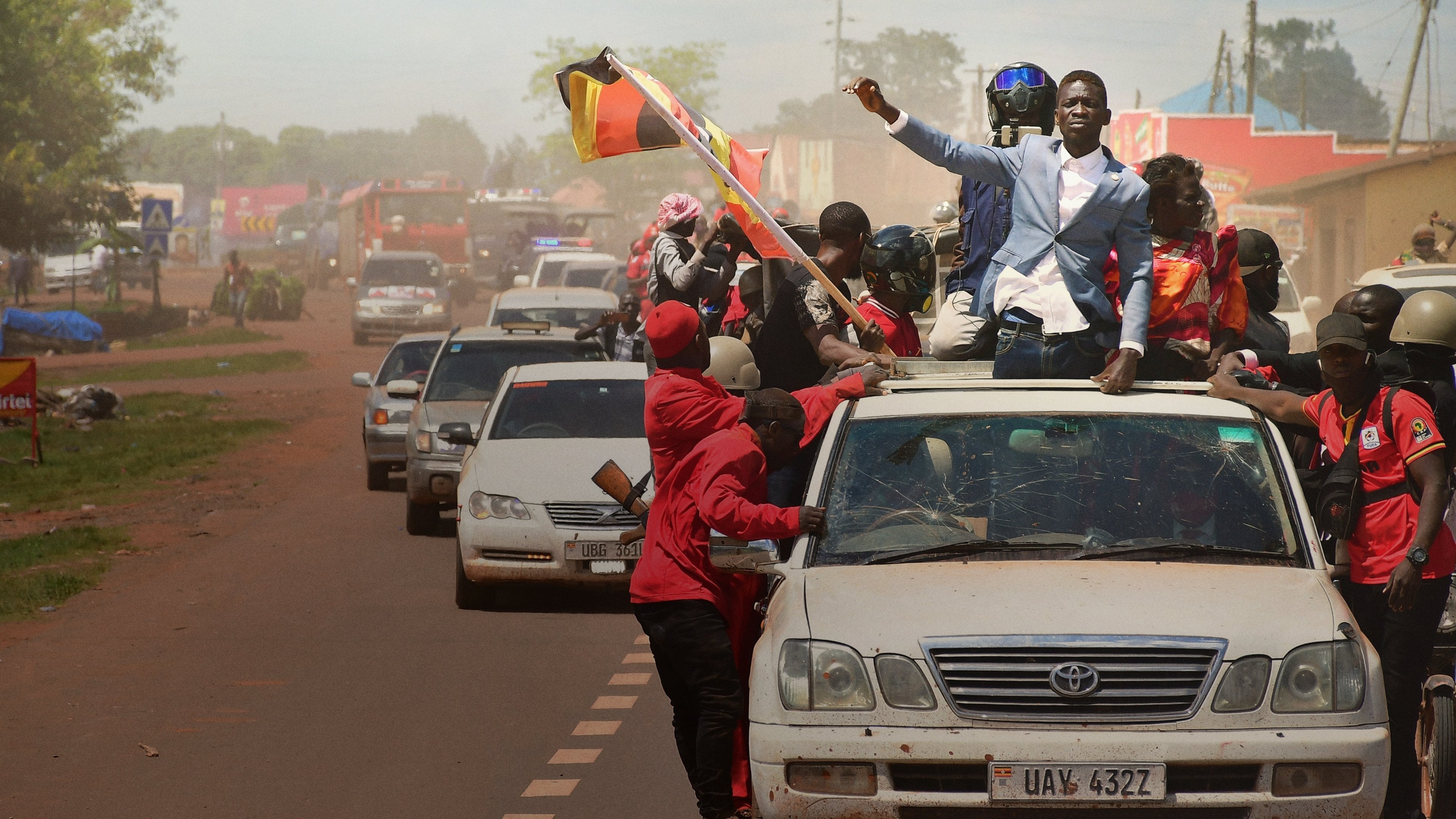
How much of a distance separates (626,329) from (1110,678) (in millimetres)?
9992

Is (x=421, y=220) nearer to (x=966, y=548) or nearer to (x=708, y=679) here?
(x=708, y=679)

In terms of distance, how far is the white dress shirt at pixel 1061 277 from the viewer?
5.70m

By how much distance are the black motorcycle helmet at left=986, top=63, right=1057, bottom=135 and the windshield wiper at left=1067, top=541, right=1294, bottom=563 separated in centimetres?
263

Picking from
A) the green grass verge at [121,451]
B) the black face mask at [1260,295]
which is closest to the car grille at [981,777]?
the black face mask at [1260,295]

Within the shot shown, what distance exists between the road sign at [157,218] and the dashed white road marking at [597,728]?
3209 centimetres

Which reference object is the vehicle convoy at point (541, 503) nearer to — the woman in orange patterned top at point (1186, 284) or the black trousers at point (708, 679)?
the woman in orange patterned top at point (1186, 284)

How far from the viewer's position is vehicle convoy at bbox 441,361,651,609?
10.4 m

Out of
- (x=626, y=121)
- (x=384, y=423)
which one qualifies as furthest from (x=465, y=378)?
(x=626, y=121)

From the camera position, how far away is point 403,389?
1466 centimetres

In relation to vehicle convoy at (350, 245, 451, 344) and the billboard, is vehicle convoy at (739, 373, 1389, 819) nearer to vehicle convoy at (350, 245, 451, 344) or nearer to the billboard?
vehicle convoy at (350, 245, 451, 344)

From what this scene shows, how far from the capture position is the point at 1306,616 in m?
4.49

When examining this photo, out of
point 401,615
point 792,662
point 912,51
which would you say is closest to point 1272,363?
point 792,662

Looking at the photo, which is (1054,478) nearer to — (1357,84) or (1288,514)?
(1288,514)

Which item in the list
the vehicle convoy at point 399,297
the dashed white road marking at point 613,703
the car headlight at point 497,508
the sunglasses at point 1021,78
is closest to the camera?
the sunglasses at point 1021,78
